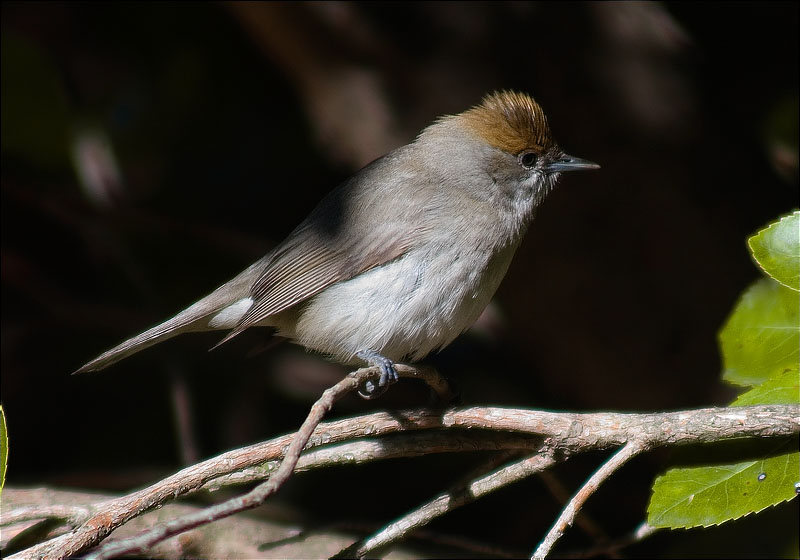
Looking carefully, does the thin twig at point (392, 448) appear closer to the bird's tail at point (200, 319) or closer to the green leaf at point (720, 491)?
the green leaf at point (720, 491)

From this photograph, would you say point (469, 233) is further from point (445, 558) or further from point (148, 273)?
point (148, 273)

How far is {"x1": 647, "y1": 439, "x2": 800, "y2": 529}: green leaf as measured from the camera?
7.48 ft

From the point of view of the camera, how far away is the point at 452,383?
3.27 m

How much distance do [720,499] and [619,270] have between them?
2.25 m

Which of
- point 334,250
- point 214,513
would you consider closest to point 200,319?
point 334,250

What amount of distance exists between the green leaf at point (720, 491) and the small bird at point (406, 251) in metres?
1.08

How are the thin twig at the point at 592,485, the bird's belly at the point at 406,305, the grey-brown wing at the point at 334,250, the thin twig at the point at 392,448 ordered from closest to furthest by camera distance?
the thin twig at the point at 592,485, the thin twig at the point at 392,448, the bird's belly at the point at 406,305, the grey-brown wing at the point at 334,250

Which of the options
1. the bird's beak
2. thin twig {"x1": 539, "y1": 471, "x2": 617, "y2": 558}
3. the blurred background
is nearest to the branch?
thin twig {"x1": 539, "y1": 471, "x2": 617, "y2": 558}

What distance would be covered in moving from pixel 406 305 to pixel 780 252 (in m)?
1.36

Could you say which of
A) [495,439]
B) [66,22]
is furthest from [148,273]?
[495,439]

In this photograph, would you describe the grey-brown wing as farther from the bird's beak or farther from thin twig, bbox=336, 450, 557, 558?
thin twig, bbox=336, 450, 557, 558

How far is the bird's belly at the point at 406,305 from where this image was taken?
325 centimetres

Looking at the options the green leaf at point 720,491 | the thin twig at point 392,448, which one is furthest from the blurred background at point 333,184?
the green leaf at point 720,491

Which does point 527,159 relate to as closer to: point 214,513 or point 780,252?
point 780,252
